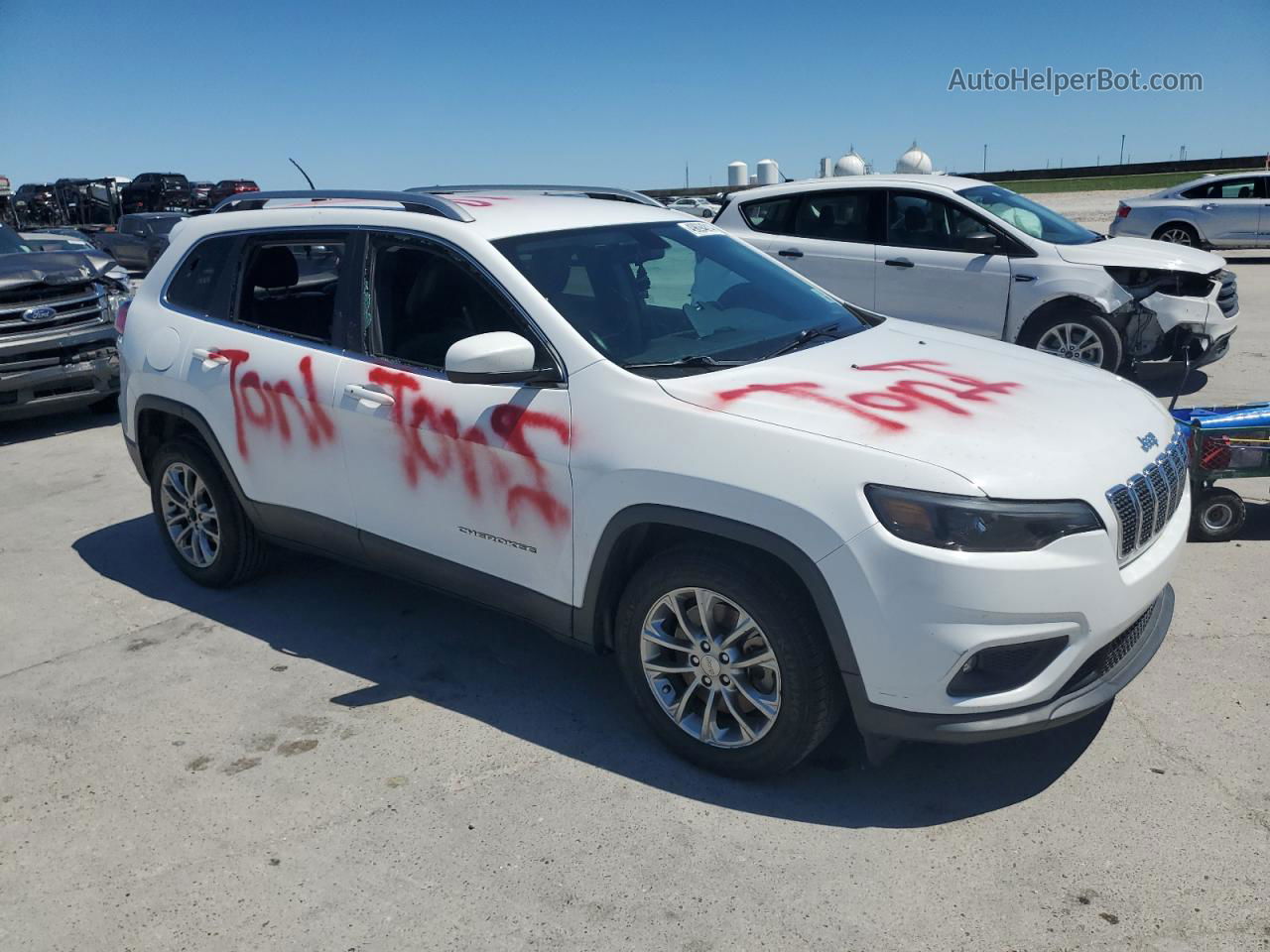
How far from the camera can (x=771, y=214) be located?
32.3ft

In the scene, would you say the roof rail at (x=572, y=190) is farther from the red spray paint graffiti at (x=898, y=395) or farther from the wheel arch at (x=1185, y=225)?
the wheel arch at (x=1185, y=225)

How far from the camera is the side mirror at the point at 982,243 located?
8766mm

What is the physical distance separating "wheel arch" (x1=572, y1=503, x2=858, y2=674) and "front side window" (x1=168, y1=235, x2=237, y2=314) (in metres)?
2.58

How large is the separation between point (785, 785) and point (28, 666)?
330 centimetres

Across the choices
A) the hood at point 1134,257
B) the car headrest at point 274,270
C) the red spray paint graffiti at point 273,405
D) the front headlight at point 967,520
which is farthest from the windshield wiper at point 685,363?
the hood at point 1134,257

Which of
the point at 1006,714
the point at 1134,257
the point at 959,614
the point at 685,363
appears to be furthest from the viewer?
the point at 1134,257

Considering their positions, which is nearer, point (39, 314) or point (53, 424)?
point (39, 314)

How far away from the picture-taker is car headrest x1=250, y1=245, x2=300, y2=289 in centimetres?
495

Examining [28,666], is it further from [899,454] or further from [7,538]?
[899,454]

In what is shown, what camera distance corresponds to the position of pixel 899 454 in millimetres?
3100

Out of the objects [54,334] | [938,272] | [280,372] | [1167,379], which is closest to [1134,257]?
[1167,379]

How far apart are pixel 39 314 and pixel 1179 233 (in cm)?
1754

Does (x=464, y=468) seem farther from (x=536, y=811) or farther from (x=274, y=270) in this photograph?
(x=274, y=270)

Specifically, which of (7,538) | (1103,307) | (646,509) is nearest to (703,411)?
(646,509)
